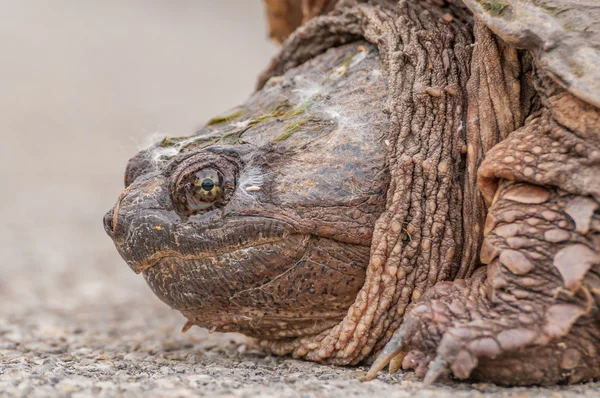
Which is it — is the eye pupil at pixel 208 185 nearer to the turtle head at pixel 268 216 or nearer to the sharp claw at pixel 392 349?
the turtle head at pixel 268 216

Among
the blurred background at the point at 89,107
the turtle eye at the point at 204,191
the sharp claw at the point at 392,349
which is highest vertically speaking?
the blurred background at the point at 89,107

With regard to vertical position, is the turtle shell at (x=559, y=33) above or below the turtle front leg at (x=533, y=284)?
above

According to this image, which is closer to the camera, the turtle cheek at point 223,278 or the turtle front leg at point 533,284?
the turtle front leg at point 533,284

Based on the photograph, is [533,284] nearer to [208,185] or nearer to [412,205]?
[412,205]

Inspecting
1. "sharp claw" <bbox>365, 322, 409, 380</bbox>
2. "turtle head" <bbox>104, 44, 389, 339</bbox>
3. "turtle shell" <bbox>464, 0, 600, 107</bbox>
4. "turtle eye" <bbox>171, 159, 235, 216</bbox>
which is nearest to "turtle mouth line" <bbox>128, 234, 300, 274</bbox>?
"turtle head" <bbox>104, 44, 389, 339</bbox>

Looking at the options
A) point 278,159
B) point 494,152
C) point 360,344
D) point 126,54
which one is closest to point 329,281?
point 360,344

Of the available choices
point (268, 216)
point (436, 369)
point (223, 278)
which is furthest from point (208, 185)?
point (436, 369)

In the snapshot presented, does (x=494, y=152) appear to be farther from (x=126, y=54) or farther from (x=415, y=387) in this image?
(x=126, y=54)

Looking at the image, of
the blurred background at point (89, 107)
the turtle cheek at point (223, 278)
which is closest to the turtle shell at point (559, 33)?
the turtle cheek at point (223, 278)
